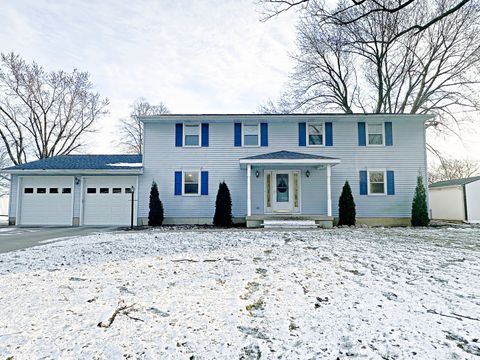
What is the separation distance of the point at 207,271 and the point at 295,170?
859cm

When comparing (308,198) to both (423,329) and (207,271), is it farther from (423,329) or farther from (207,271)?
(423,329)

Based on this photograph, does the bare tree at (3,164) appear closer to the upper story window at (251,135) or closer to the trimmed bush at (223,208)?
the trimmed bush at (223,208)

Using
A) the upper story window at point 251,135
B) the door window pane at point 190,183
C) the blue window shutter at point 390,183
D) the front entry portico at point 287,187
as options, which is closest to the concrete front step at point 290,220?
the front entry portico at point 287,187

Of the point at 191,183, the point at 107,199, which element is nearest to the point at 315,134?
the point at 191,183

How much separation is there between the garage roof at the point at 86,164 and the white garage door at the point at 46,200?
19.4 inches

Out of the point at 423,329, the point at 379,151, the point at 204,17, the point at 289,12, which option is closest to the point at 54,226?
the point at 204,17

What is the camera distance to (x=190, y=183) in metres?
12.1

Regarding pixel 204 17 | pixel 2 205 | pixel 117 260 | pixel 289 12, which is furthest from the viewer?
pixel 2 205

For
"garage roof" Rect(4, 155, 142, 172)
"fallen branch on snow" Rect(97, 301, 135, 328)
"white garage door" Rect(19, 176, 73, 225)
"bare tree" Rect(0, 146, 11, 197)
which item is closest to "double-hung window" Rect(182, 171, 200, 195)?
"garage roof" Rect(4, 155, 142, 172)

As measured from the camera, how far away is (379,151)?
12.1 m

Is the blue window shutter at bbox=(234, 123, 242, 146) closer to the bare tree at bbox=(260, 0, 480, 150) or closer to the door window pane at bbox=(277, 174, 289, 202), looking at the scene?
the door window pane at bbox=(277, 174, 289, 202)

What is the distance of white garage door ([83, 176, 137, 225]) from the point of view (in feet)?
40.1

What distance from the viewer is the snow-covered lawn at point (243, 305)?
6.90ft

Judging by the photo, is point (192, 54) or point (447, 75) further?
point (447, 75)
